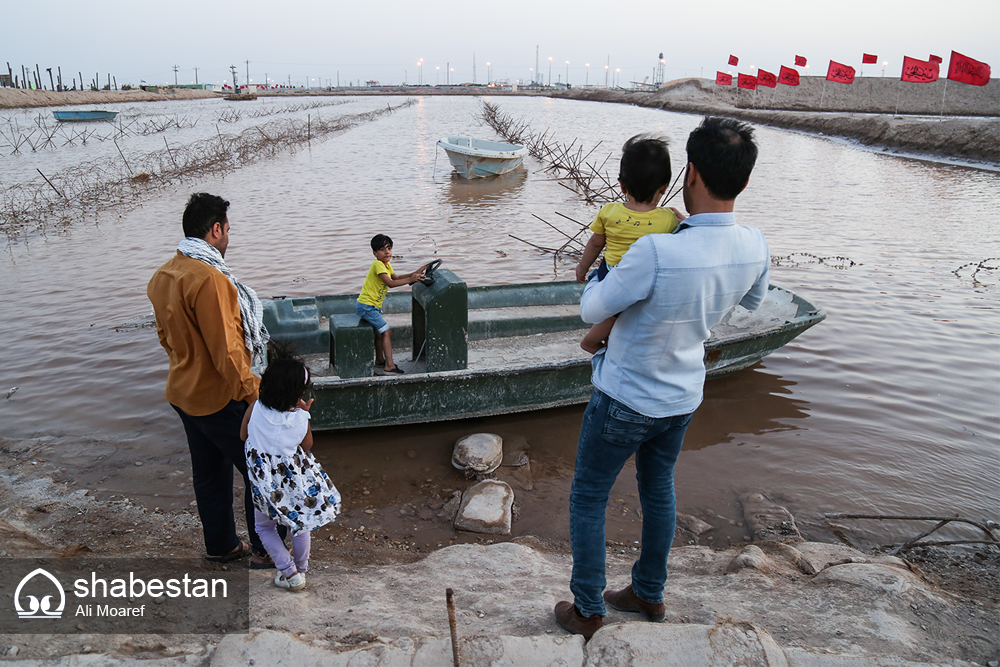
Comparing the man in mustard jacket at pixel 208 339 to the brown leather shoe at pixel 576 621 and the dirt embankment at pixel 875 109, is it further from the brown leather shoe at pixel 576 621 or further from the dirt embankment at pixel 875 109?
the dirt embankment at pixel 875 109

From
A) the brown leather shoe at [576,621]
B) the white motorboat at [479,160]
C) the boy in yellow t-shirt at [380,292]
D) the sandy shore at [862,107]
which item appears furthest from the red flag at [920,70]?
the brown leather shoe at [576,621]

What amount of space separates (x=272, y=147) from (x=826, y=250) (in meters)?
22.4

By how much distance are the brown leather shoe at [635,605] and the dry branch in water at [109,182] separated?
532 inches

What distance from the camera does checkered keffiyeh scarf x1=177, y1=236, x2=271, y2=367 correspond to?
8.17 ft

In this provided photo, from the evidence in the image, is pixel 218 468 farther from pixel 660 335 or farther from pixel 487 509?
pixel 660 335

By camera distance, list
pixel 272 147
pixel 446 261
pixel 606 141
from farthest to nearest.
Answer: pixel 606 141 < pixel 272 147 < pixel 446 261

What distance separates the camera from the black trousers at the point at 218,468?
269 cm

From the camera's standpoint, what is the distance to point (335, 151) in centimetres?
2608

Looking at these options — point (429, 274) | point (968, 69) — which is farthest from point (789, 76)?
point (429, 274)

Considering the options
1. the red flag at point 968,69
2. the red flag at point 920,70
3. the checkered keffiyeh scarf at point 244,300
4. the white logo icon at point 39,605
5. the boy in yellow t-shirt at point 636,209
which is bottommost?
the white logo icon at point 39,605

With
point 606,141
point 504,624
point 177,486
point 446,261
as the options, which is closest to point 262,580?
point 504,624

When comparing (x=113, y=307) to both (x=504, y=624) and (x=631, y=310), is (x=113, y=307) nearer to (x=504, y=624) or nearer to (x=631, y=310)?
(x=504, y=624)

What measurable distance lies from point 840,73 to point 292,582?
2160 inches

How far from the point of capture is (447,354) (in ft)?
16.2
